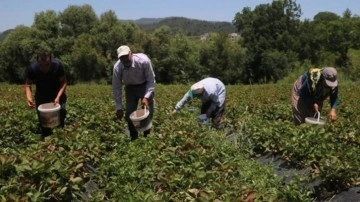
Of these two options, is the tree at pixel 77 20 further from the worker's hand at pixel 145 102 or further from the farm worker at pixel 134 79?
the worker's hand at pixel 145 102

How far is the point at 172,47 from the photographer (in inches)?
1873

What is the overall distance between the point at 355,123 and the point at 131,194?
4.37m

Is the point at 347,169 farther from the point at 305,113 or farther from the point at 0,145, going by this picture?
the point at 0,145

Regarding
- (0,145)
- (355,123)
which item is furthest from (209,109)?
(0,145)

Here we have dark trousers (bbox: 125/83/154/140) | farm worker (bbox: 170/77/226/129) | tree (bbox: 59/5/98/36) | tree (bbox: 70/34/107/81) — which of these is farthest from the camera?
tree (bbox: 59/5/98/36)

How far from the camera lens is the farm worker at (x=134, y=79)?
6574 mm

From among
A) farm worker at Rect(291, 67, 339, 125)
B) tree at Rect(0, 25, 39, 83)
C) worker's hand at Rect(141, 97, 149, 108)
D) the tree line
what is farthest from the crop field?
tree at Rect(0, 25, 39, 83)

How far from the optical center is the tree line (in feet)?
147

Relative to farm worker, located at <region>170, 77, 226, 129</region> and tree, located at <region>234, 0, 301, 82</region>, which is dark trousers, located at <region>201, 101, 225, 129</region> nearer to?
farm worker, located at <region>170, 77, 226, 129</region>

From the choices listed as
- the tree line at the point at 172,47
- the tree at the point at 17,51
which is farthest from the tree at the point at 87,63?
the tree at the point at 17,51

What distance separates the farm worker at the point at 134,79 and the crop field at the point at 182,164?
0.49 metres

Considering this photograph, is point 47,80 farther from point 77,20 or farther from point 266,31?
point 266,31

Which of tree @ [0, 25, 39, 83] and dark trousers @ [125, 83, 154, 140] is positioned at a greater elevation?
dark trousers @ [125, 83, 154, 140]

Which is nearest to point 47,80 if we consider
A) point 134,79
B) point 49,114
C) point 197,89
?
point 49,114
